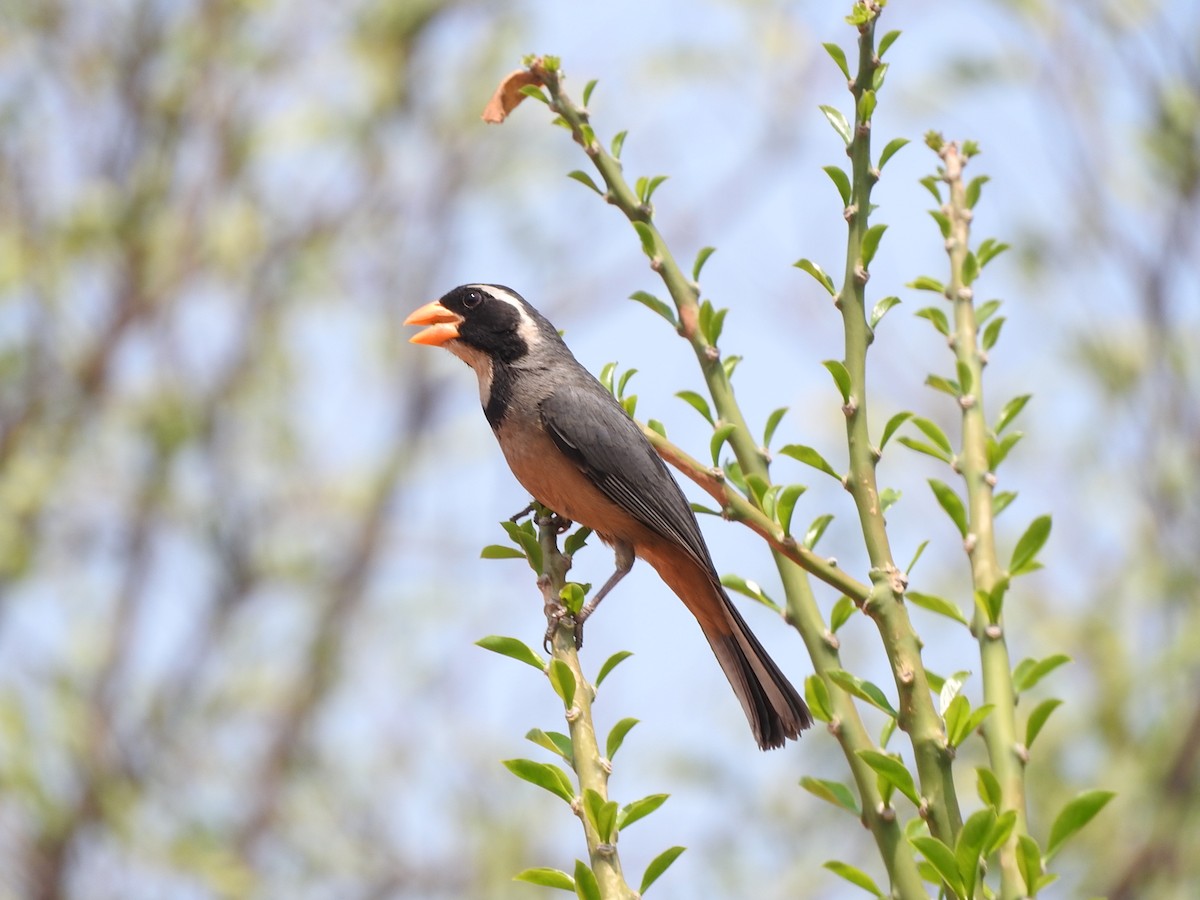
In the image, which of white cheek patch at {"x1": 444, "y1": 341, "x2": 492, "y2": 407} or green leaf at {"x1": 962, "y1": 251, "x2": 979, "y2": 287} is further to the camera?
white cheek patch at {"x1": 444, "y1": 341, "x2": 492, "y2": 407}

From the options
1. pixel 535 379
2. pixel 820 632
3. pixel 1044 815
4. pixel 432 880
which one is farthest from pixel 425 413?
pixel 820 632

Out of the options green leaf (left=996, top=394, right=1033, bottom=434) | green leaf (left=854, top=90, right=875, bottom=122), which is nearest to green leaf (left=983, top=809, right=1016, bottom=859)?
green leaf (left=996, top=394, right=1033, bottom=434)

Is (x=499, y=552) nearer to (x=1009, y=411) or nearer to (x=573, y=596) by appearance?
(x=573, y=596)

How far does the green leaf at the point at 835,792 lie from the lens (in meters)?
2.13

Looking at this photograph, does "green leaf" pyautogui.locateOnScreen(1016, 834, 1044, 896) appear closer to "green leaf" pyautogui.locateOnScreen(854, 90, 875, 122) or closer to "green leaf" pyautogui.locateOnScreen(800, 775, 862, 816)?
"green leaf" pyautogui.locateOnScreen(800, 775, 862, 816)

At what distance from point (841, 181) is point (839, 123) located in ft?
0.48

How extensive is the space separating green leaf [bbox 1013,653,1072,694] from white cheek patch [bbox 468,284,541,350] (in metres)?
2.48

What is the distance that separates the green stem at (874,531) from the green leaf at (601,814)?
42cm

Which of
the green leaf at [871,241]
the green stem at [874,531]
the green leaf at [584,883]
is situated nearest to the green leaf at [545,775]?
the green leaf at [584,883]

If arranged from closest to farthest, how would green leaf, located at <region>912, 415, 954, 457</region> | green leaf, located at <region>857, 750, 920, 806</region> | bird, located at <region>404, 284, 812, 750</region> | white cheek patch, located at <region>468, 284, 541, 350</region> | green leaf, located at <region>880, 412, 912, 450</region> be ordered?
green leaf, located at <region>857, 750, 920, 806</region>, green leaf, located at <region>880, 412, 912, 450</region>, green leaf, located at <region>912, 415, 954, 457</region>, bird, located at <region>404, 284, 812, 750</region>, white cheek patch, located at <region>468, 284, 541, 350</region>

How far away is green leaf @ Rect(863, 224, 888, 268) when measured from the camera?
7.30 feet

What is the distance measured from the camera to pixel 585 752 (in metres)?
2.07

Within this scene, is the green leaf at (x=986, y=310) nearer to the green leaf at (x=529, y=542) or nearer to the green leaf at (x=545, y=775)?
the green leaf at (x=529, y=542)

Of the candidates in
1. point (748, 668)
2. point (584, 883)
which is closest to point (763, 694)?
point (748, 668)
